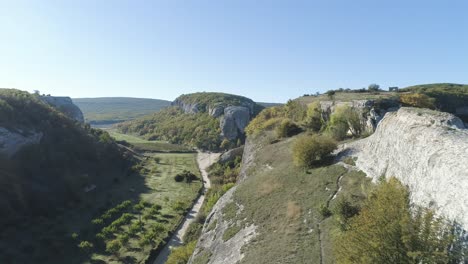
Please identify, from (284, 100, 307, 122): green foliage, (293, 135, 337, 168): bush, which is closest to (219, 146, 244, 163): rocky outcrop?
(284, 100, 307, 122): green foliage

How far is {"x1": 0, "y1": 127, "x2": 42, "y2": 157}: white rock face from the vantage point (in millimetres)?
65125

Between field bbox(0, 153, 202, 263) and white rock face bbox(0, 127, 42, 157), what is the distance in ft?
57.4

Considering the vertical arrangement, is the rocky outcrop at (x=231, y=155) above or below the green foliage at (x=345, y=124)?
below

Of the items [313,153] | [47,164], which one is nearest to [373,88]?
[313,153]

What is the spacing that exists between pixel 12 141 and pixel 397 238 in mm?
76818

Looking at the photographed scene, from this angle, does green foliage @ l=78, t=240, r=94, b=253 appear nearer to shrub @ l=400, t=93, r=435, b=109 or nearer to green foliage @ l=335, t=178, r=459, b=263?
green foliage @ l=335, t=178, r=459, b=263

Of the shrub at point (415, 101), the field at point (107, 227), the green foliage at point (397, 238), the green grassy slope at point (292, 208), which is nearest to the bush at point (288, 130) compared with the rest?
the green grassy slope at point (292, 208)

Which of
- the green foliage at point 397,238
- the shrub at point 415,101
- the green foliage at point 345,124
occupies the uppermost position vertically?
the shrub at point 415,101

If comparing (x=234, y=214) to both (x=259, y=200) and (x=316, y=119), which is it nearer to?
(x=259, y=200)

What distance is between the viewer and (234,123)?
142 metres

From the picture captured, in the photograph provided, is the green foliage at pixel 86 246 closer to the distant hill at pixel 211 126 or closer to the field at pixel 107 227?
the field at pixel 107 227

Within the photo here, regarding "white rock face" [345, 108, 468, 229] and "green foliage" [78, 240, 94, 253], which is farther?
"green foliage" [78, 240, 94, 253]

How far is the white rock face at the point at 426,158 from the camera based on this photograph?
1529cm

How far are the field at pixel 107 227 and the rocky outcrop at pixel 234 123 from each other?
56978mm
